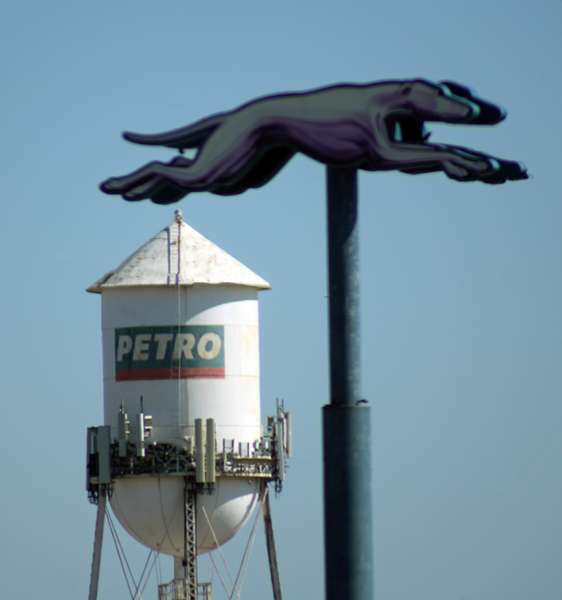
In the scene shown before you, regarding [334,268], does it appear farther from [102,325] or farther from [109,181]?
[102,325]

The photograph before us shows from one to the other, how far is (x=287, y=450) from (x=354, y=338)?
19308 mm

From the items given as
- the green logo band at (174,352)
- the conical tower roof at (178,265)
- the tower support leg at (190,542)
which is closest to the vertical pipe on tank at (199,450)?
the tower support leg at (190,542)

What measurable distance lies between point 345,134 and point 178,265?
19154 mm

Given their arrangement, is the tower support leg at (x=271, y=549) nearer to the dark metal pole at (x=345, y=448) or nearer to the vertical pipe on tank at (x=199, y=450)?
the vertical pipe on tank at (x=199, y=450)

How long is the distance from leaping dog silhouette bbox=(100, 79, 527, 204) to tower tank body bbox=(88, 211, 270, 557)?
55.9 feet

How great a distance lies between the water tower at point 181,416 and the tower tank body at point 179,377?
0.08ft

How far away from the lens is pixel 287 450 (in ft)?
118

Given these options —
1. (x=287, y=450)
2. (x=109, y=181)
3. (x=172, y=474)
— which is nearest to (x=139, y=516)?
(x=172, y=474)

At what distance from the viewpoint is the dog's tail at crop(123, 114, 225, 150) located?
17.6m

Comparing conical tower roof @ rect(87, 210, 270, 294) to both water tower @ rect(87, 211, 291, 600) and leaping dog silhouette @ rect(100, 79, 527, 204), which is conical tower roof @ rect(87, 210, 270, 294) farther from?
leaping dog silhouette @ rect(100, 79, 527, 204)

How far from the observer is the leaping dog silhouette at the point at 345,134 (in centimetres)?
1653

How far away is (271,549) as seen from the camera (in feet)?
118

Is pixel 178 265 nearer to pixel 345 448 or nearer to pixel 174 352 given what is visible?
pixel 174 352

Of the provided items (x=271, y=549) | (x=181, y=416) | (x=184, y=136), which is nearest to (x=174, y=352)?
(x=181, y=416)
